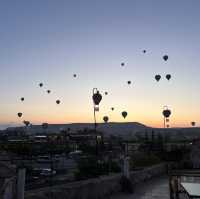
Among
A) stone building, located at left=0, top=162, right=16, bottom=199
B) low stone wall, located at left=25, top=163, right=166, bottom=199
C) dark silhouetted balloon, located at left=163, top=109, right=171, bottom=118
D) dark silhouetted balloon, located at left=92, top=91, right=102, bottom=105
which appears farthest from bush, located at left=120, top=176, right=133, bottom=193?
dark silhouetted balloon, located at left=163, top=109, right=171, bottom=118

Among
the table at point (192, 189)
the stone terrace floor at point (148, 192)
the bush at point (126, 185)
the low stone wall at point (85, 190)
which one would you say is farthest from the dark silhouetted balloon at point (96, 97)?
the table at point (192, 189)

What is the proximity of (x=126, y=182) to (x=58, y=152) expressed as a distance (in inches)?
2044

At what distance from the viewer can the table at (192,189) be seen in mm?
6352

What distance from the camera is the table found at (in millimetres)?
6352

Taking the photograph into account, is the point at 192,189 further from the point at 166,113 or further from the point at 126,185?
the point at 166,113

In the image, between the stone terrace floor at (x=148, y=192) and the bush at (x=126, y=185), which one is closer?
the stone terrace floor at (x=148, y=192)

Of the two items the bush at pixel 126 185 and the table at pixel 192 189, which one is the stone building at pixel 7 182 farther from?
the bush at pixel 126 185

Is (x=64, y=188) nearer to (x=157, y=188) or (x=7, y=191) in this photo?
(x=7, y=191)

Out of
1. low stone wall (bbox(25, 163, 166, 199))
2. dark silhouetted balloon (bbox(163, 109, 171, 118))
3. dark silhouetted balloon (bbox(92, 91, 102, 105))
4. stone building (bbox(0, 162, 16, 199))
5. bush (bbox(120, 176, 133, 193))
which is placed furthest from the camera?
dark silhouetted balloon (bbox(163, 109, 171, 118))

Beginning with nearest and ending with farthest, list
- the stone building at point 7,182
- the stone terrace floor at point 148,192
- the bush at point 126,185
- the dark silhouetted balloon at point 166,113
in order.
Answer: the stone building at point 7,182 → the stone terrace floor at point 148,192 → the bush at point 126,185 → the dark silhouetted balloon at point 166,113

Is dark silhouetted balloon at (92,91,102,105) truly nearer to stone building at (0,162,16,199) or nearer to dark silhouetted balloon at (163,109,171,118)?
dark silhouetted balloon at (163,109,171,118)

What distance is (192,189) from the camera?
6.62m

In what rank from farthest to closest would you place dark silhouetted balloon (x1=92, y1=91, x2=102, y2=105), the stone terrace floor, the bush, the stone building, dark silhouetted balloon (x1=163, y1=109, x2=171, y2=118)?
dark silhouetted balloon (x1=163, y1=109, x2=171, y2=118) → dark silhouetted balloon (x1=92, y1=91, x2=102, y2=105) → the bush → the stone terrace floor → the stone building

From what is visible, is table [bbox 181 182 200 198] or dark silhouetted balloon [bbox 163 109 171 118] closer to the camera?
table [bbox 181 182 200 198]
